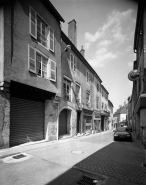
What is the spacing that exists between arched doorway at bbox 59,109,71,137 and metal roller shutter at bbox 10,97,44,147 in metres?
3.34

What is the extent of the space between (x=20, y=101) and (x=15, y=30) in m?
4.75

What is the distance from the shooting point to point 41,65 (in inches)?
382

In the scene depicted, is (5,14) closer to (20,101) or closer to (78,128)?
(20,101)

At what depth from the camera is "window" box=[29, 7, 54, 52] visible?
8907 mm

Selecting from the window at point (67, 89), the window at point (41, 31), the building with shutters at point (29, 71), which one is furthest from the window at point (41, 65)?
the window at point (67, 89)

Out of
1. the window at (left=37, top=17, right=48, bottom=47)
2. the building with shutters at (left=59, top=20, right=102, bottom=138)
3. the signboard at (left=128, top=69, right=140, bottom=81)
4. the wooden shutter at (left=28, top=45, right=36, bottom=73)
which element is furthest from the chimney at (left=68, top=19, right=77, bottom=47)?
the signboard at (left=128, top=69, right=140, bottom=81)

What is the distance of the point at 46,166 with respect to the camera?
486 centimetres

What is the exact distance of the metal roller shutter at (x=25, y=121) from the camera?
772 cm

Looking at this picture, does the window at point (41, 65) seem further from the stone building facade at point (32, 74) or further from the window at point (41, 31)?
the window at point (41, 31)

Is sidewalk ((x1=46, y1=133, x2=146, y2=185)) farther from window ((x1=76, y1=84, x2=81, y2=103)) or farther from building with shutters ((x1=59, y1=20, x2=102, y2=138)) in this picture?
window ((x1=76, y1=84, x2=81, y2=103))

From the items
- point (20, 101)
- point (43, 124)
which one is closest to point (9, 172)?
point (20, 101)

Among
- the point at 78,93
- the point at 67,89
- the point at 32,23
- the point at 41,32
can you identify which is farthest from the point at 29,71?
the point at 78,93

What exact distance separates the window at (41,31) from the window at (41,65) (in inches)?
47.1

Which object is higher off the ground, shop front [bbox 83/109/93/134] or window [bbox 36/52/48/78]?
window [bbox 36/52/48/78]
